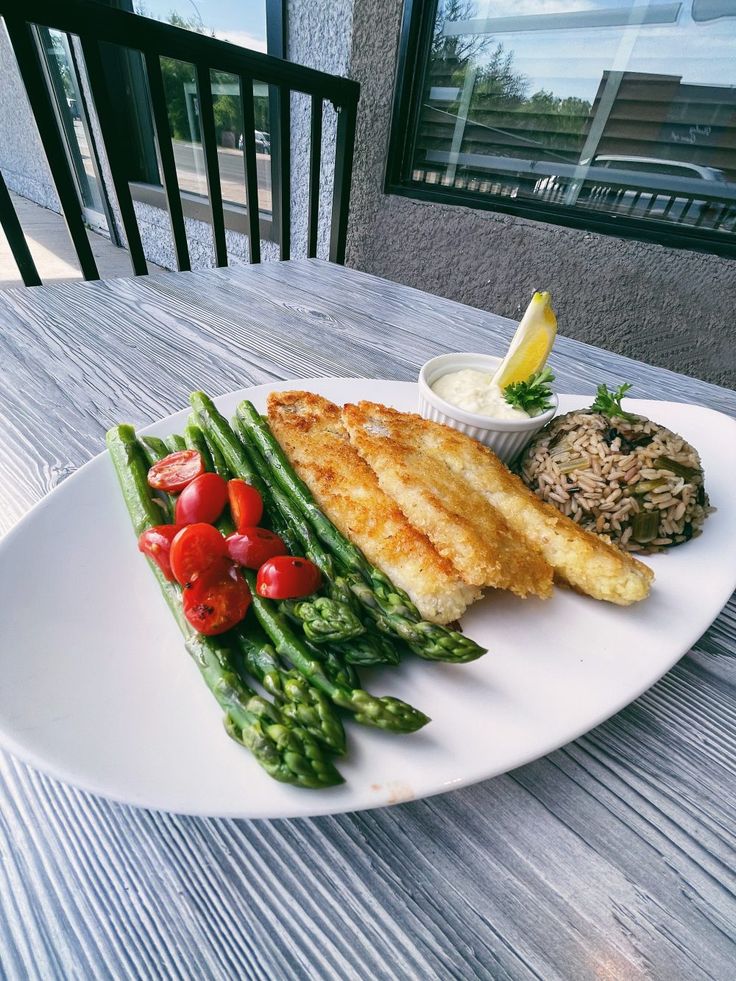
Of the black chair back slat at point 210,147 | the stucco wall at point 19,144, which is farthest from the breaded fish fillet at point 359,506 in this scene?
the stucco wall at point 19,144

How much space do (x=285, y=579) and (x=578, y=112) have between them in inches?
183

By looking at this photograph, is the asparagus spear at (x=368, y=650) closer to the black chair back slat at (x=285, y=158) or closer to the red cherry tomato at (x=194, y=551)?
the red cherry tomato at (x=194, y=551)

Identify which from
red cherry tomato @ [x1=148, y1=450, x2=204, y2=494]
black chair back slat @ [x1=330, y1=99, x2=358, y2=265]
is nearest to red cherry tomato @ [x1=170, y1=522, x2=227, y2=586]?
red cherry tomato @ [x1=148, y1=450, x2=204, y2=494]

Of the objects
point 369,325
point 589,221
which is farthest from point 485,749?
point 589,221

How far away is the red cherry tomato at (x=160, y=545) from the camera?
47.3 inches

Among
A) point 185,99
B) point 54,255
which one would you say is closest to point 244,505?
point 185,99

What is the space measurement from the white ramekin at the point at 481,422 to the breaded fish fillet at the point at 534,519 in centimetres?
7

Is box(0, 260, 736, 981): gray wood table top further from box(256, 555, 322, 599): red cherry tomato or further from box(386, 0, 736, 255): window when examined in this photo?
box(386, 0, 736, 255): window

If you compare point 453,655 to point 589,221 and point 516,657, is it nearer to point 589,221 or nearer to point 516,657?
point 516,657

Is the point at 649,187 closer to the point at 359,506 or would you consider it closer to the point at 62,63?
the point at 359,506

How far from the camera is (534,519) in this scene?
145cm

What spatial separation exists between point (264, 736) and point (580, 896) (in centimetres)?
58

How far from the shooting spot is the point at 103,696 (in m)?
0.96

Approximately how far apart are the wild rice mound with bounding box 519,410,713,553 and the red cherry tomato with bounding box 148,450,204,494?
105 cm
